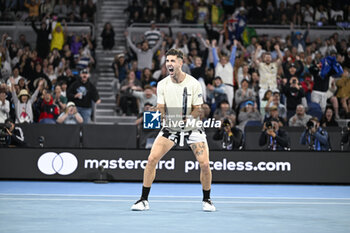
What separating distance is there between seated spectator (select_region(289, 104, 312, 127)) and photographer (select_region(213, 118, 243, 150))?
7.63ft

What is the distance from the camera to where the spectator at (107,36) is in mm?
22156

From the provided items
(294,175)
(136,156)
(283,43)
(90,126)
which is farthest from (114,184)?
(283,43)

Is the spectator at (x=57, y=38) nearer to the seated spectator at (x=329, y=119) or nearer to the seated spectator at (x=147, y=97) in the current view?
the seated spectator at (x=147, y=97)

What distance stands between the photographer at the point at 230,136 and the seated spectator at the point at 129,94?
372cm

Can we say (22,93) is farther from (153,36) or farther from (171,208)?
(171,208)

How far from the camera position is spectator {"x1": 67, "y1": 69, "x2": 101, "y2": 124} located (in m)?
17.0

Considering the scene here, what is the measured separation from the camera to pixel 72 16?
23.4 m

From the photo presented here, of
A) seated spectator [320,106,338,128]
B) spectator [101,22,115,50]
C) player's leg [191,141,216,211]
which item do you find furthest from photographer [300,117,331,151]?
spectator [101,22,115,50]

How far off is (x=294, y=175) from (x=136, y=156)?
3682mm

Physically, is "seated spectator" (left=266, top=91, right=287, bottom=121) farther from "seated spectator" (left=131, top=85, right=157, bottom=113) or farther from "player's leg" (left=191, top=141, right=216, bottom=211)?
"player's leg" (left=191, top=141, right=216, bottom=211)

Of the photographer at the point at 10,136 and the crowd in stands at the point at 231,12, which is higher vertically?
the crowd in stands at the point at 231,12

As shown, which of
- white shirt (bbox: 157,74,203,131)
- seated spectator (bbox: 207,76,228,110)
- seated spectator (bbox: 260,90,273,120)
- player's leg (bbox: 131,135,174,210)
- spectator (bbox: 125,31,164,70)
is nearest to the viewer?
player's leg (bbox: 131,135,174,210)

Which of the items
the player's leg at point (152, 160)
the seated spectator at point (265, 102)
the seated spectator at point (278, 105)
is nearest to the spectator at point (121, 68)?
the seated spectator at point (265, 102)

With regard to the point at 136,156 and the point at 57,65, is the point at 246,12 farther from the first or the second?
the point at 136,156
